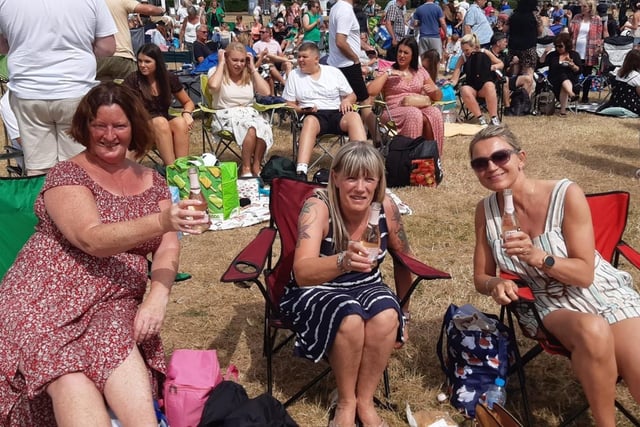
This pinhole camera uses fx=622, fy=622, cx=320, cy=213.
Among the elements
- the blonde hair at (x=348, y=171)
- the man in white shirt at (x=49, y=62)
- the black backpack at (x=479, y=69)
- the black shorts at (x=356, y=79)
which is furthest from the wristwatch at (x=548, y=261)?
the black backpack at (x=479, y=69)

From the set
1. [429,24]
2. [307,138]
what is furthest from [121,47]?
[429,24]

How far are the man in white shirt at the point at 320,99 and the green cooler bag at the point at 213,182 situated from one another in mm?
1125

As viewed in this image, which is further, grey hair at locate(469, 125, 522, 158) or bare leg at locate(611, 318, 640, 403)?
grey hair at locate(469, 125, 522, 158)

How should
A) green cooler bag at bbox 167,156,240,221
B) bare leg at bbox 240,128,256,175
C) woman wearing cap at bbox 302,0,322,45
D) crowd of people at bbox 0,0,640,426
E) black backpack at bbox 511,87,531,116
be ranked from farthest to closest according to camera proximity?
woman wearing cap at bbox 302,0,322,45, black backpack at bbox 511,87,531,116, bare leg at bbox 240,128,256,175, green cooler bag at bbox 167,156,240,221, crowd of people at bbox 0,0,640,426

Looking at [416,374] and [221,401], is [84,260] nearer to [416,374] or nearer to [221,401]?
[221,401]

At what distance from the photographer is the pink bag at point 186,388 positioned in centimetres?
213

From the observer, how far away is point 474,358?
258cm

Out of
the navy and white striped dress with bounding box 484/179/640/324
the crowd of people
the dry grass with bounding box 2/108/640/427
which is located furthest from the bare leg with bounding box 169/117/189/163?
the navy and white striped dress with bounding box 484/179/640/324

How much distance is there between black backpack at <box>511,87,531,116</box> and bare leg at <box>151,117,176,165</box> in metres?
5.72

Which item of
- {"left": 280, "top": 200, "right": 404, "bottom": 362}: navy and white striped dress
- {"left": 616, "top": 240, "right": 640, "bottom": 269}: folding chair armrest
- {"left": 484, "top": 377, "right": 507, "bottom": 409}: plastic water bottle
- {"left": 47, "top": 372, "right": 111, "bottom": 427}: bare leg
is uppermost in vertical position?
{"left": 47, "top": 372, "right": 111, "bottom": 427}: bare leg

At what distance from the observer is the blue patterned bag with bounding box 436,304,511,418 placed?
101 inches

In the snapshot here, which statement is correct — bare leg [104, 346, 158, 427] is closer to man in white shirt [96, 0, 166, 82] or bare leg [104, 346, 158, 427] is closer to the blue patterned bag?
the blue patterned bag

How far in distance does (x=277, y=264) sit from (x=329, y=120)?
3253 mm

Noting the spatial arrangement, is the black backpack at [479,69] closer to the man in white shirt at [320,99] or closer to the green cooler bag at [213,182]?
the man in white shirt at [320,99]
